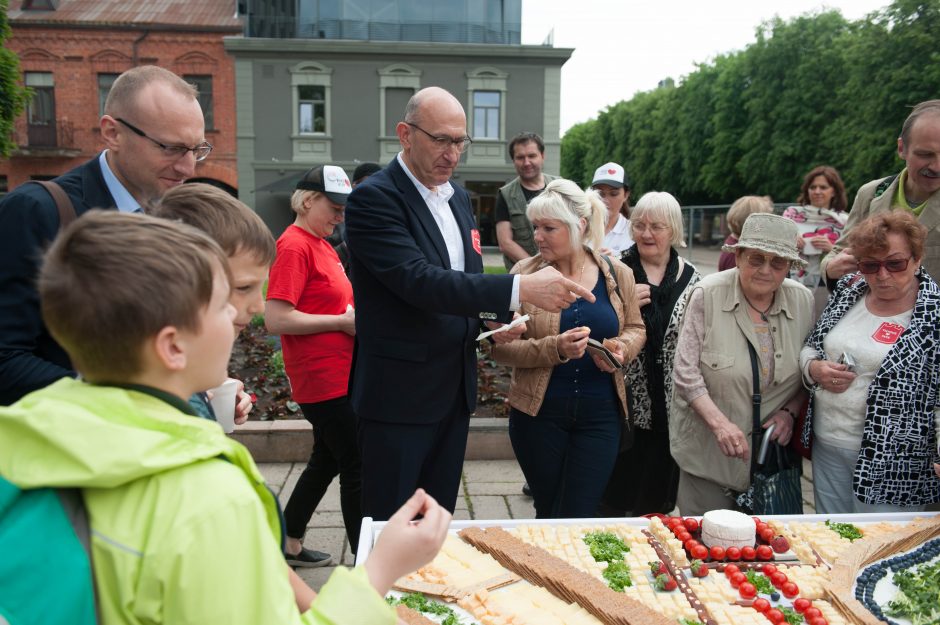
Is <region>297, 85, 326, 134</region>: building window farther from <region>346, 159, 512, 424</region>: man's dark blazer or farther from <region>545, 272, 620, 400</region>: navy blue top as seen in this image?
<region>346, 159, 512, 424</region>: man's dark blazer

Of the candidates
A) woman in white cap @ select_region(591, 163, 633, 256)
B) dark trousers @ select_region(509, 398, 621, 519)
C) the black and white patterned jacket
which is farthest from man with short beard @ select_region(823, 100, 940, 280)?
woman in white cap @ select_region(591, 163, 633, 256)

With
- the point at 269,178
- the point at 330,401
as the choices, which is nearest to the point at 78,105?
the point at 269,178

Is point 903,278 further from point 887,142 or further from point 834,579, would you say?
point 887,142

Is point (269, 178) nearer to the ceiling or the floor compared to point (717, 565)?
nearer to the ceiling

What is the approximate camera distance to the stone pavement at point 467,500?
4.18m

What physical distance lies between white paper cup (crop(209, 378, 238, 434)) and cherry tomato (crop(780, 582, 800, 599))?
1709 millimetres

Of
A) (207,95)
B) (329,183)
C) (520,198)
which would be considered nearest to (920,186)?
(520,198)

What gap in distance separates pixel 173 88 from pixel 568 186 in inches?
72.6

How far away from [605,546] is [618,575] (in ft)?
0.67

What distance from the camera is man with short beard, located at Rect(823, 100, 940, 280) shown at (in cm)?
338

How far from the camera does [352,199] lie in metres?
2.91

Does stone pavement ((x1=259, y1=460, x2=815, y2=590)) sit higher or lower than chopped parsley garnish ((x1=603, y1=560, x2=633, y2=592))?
lower

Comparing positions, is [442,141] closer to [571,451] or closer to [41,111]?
[571,451]

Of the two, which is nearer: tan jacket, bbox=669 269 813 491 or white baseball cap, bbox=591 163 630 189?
tan jacket, bbox=669 269 813 491
